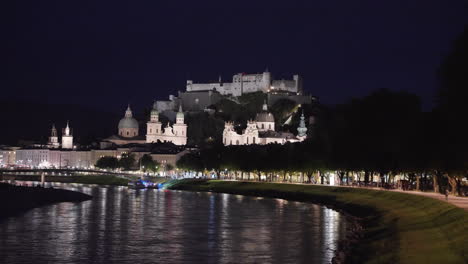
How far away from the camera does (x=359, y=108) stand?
74688 mm

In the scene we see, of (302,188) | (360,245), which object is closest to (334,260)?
(360,245)

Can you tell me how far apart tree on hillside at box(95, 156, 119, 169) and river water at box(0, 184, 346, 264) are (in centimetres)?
11578

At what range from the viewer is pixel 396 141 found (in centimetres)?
6412

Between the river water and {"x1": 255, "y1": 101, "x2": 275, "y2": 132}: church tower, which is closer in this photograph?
the river water

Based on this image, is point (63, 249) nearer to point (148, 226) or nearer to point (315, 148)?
point (148, 226)

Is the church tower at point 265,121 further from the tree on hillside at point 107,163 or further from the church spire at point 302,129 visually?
the tree on hillside at point 107,163

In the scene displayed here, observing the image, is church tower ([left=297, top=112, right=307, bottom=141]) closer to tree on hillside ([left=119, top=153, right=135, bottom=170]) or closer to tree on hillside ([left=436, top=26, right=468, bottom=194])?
tree on hillside ([left=119, top=153, right=135, bottom=170])

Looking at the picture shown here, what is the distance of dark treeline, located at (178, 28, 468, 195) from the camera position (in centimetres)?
3856

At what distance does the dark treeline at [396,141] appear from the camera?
38562 millimetres

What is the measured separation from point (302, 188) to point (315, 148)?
6.24 metres

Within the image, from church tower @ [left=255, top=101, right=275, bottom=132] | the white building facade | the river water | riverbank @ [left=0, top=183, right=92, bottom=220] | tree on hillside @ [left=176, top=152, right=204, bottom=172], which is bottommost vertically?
the river water

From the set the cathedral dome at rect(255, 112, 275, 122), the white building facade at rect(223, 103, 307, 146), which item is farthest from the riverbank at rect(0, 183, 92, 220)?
the cathedral dome at rect(255, 112, 275, 122)

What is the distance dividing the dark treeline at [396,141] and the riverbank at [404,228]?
2.93 m

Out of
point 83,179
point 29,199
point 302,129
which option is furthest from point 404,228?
point 302,129
